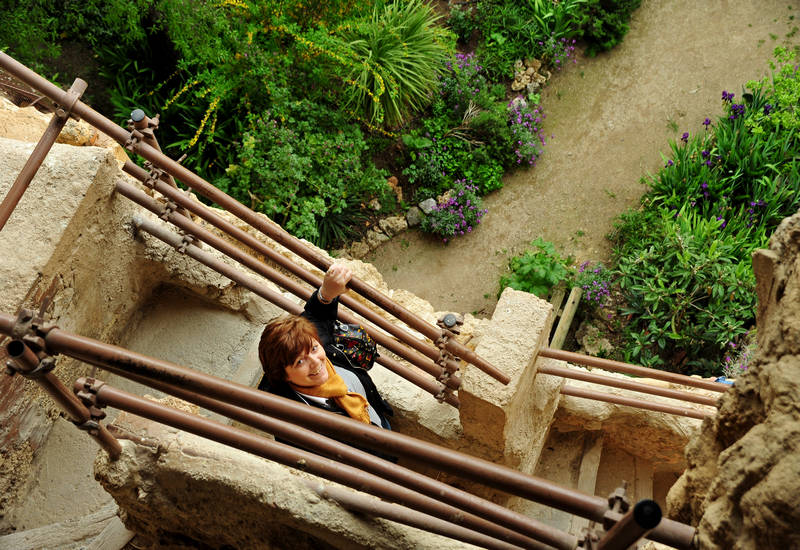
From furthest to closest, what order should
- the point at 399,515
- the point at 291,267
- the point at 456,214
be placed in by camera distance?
the point at 456,214, the point at 291,267, the point at 399,515

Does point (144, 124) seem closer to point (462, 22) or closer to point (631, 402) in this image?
point (631, 402)

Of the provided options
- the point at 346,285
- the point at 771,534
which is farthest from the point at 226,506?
the point at 771,534

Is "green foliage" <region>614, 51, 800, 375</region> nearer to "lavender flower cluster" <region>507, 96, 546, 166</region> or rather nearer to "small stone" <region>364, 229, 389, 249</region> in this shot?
"lavender flower cluster" <region>507, 96, 546, 166</region>

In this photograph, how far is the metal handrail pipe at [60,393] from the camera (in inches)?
72.3

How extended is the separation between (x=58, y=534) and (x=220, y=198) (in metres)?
1.71

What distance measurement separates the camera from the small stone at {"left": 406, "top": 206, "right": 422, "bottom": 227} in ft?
23.1

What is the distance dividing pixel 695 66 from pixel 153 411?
740 cm

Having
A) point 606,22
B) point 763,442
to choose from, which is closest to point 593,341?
point 606,22

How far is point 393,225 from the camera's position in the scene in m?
7.00

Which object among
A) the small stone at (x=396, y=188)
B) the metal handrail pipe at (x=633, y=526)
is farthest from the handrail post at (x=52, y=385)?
the small stone at (x=396, y=188)

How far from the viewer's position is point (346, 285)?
292cm

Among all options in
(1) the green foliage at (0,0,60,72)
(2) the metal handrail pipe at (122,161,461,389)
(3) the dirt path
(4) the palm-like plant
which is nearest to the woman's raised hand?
(2) the metal handrail pipe at (122,161,461,389)

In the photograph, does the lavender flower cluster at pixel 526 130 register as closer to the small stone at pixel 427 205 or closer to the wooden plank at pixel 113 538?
the small stone at pixel 427 205

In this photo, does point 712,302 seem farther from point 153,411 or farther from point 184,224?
point 153,411
